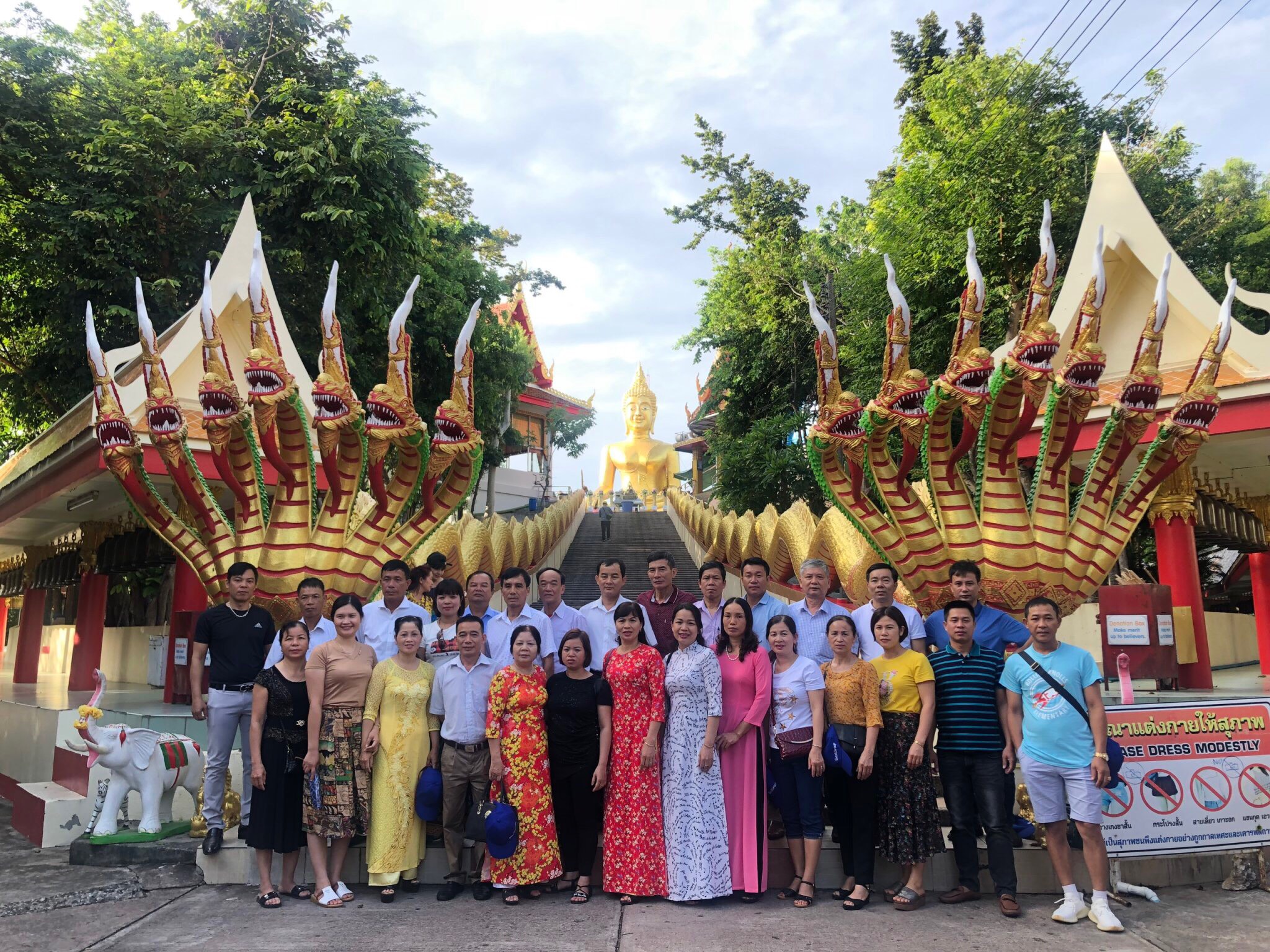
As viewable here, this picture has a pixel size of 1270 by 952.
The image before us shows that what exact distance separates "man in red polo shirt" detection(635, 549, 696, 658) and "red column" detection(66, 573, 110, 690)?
9.64 meters

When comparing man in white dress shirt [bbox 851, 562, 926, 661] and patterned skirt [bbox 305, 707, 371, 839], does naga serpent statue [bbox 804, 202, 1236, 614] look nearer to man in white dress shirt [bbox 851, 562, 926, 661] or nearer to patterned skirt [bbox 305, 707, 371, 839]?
man in white dress shirt [bbox 851, 562, 926, 661]

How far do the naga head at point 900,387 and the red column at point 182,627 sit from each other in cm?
709

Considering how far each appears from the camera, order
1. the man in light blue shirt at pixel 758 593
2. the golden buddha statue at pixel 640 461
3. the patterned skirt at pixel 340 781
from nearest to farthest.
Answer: the patterned skirt at pixel 340 781 < the man in light blue shirt at pixel 758 593 < the golden buddha statue at pixel 640 461

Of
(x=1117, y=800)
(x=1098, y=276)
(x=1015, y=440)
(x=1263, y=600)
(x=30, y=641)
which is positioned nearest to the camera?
(x=1117, y=800)

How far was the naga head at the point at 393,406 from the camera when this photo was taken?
272 inches

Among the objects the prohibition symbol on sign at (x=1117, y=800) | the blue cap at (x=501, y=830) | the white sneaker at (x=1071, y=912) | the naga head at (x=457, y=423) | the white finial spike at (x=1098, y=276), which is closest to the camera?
the white sneaker at (x=1071, y=912)

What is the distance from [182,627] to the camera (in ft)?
31.1

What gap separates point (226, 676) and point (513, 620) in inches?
67.6

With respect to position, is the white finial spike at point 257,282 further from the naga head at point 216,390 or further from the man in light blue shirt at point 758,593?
the man in light blue shirt at point 758,593

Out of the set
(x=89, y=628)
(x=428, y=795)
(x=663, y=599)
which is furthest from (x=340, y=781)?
(x=89, y=628)

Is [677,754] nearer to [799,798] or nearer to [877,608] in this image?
[799,798]

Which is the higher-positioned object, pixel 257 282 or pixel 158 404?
pixel 257 282

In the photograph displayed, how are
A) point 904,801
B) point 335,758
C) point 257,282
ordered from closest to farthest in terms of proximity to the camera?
point 904,801 → point 335,758 → point 257,282

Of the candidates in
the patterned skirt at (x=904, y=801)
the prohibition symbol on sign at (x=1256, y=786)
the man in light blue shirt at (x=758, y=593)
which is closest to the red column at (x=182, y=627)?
the man in light blue shirt at (x=758, y=593)
